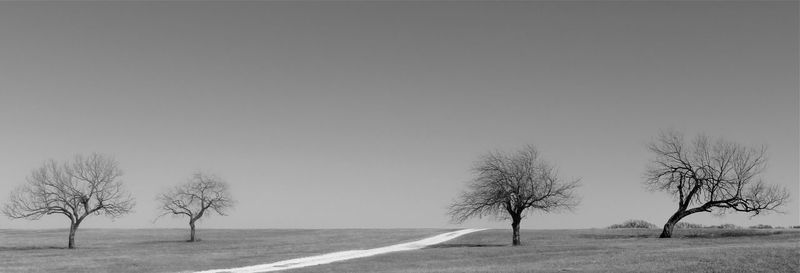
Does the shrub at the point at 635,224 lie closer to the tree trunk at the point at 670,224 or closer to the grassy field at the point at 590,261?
the tree trunk at the point at 670,224

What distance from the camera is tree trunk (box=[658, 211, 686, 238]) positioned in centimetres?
6325

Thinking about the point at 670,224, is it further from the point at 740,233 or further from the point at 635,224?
the point at 635,224

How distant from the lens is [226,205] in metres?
89.6

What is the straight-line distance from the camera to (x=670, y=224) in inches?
2530

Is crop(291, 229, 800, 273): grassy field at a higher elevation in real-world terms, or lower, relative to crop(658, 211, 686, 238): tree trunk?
lower

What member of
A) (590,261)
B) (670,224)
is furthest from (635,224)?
(590,261)

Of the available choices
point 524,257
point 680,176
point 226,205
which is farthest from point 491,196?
point 226,205

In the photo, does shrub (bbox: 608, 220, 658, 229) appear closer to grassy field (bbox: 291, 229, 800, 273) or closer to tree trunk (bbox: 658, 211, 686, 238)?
tree trunk (bbox: 658, 211, 686, 238)

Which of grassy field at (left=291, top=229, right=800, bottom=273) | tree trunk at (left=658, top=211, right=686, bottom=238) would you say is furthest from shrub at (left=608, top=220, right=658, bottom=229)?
grassy field at (left=291, top=229, right=800, bottom=273)

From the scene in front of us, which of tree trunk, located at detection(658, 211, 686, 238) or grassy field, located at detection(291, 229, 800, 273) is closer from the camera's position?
grassy field, located at detection(291, 229, 800, 273)

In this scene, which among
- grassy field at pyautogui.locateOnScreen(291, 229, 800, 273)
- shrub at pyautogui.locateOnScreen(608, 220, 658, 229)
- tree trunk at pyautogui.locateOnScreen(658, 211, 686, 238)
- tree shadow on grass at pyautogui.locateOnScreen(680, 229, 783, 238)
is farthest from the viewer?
shrub at pyautogui.locateOnScreen(608, 220, 658, 229)

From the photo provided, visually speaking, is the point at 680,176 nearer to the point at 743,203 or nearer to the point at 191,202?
the point at 743,203

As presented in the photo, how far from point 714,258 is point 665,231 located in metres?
31.5

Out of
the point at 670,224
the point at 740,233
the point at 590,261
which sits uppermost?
the point at 670,224
